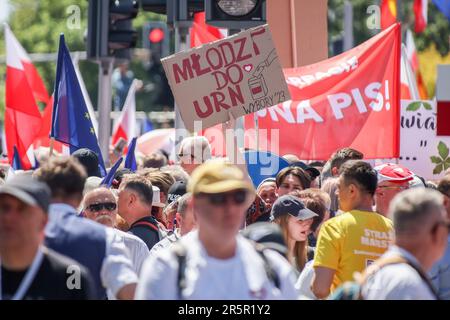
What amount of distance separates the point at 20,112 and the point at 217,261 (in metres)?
10.6

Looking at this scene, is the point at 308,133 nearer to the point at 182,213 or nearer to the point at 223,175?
the point at 182,213

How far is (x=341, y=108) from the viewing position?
43.1 ft

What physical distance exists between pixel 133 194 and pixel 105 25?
577 centimetres

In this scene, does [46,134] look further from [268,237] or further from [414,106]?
[268,237]

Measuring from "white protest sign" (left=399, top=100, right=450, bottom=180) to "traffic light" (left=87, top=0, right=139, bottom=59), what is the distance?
10.3 feet

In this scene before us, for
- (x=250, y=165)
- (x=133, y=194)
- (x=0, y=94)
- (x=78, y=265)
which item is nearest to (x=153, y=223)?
(x=133, y=194)

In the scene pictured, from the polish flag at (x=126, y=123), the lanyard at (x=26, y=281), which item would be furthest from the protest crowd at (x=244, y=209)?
the polish flag at (x=126, y=123)

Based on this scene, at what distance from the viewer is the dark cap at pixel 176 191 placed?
10.2m

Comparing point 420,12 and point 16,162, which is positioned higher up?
point 420,12

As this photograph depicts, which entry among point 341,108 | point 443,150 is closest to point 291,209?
point 443,150

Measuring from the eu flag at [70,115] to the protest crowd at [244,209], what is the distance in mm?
13

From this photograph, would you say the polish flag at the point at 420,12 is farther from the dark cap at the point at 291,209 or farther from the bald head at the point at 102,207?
the bald head at the point at 102,207

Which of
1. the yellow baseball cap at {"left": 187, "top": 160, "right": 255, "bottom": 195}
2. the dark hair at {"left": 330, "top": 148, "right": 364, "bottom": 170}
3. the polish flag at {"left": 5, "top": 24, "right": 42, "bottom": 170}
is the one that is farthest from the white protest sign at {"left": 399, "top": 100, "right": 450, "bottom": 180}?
the yellow baseball cap at {"left": 187, "top": 160, "right": 255, "bottom": 195}

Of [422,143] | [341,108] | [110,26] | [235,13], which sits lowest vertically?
[422,143]
